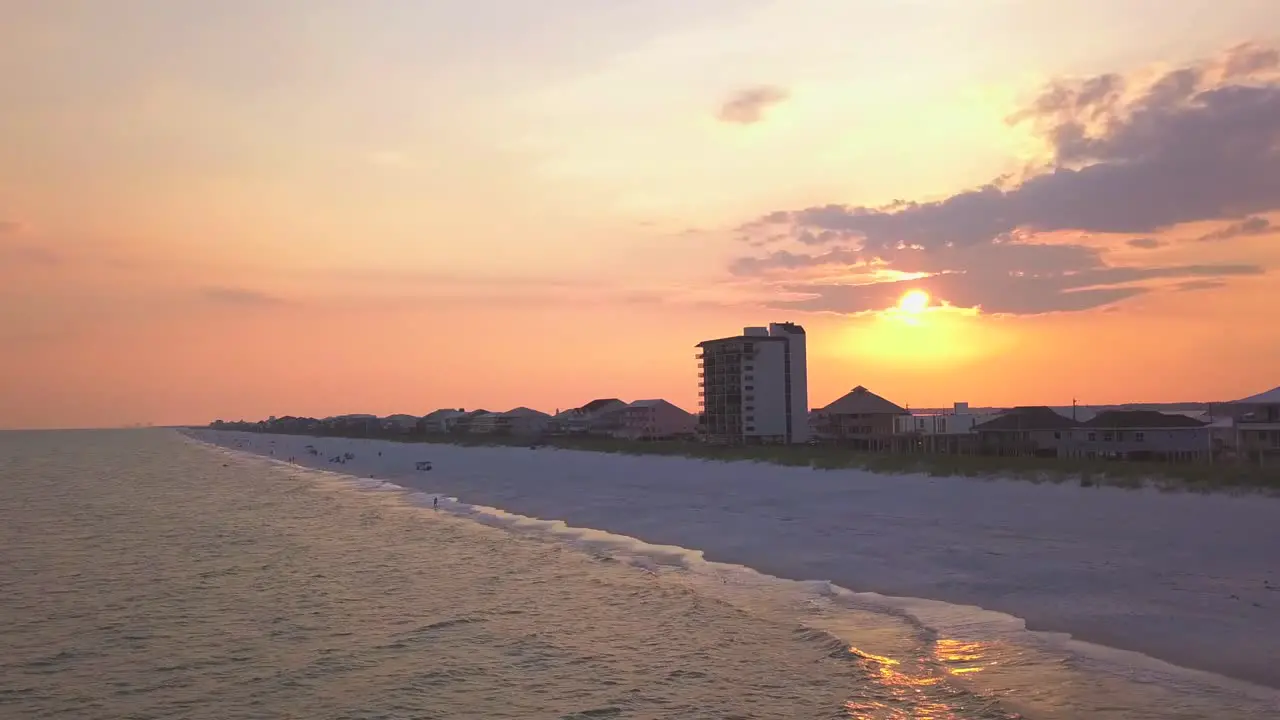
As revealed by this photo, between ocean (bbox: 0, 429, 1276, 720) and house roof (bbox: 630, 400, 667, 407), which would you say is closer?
ocean (bbox: 0, 429, 1276, 720)

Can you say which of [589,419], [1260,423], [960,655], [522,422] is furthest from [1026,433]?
[522,422]

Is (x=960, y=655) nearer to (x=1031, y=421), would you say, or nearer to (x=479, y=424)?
(x=1031, y=421)

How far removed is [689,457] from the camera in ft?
213

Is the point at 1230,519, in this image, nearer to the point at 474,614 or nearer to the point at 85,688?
the point at 474,614

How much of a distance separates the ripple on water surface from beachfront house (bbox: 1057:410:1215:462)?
33.1m

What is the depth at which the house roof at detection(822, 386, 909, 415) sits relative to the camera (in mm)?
83500

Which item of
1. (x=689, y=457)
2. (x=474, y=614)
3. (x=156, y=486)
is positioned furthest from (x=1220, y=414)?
(x=156, y=486)

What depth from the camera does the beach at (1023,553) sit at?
15.8 metres

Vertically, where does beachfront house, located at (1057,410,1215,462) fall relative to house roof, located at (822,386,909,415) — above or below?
below

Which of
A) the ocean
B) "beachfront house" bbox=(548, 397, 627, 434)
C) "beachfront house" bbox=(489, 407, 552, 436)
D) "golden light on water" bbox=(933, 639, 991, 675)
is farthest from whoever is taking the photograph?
"beachfront house" bbox=(489, 407, 552, 436)

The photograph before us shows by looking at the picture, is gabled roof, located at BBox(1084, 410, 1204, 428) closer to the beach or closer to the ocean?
the beach

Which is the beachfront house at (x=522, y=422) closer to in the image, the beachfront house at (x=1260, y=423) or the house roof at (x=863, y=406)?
the house roof at (x=863, y=406)

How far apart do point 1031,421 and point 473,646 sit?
52.3 metres

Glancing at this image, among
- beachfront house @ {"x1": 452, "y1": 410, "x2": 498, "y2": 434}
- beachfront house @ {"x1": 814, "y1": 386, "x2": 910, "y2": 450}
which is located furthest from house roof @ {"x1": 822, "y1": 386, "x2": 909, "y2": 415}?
beachfront house @ {"x1": 452, "y1": 410, "x2": 498, "y2": 434}
